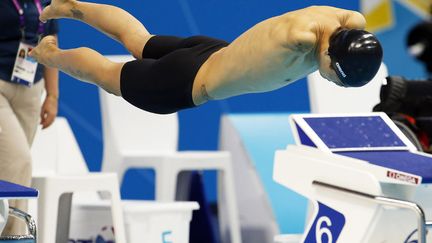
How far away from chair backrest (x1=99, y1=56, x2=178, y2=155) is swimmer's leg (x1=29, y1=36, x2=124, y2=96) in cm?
205

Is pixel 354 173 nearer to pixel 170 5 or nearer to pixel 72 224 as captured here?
pixel 72 224

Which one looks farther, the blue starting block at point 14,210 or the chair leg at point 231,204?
the chair leg at point 231,204

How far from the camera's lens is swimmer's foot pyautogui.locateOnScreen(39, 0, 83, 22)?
388 centimetres

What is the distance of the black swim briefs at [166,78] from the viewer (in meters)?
3.53

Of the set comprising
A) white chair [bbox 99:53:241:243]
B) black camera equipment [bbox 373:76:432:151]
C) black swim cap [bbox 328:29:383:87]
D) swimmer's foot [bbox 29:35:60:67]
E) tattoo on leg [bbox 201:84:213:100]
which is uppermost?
swimmer's foot [bbox 29:35:60:67]

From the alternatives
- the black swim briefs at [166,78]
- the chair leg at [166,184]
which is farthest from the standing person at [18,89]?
the chair leg at [166,184]

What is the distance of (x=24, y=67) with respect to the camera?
14.1ft

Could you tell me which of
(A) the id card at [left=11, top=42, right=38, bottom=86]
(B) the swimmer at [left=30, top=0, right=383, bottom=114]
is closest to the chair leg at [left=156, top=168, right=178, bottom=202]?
(A) the id card at [left=11, top=42, right=38, bottom=86]

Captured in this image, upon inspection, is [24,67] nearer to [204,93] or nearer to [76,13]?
[76,13]

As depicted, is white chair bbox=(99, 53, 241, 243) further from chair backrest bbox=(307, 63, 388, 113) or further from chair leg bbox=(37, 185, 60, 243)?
chair leg bbox=(37, 185, 60, 243)

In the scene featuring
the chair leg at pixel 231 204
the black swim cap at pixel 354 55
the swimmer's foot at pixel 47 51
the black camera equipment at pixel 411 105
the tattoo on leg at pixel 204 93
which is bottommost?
the chair leg at pixel 231 204

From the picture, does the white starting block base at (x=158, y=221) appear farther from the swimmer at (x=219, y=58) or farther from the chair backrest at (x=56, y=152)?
the swimmer at (x=219, y=58)

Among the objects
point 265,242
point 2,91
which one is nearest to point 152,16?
point 265,242

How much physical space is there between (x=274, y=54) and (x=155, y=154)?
2831 millimetres
